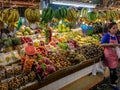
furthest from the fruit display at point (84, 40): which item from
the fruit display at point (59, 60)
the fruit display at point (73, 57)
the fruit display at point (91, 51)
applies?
the fruit display at point (59, 60)

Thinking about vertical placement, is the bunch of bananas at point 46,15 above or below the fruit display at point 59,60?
above

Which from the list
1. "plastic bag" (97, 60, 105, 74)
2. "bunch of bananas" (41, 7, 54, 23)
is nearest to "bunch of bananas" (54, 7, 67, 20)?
"bunch of bananas" (41, 7, 54, 23)

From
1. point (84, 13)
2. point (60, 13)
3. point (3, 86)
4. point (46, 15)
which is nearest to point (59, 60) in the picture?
point (46, 15)

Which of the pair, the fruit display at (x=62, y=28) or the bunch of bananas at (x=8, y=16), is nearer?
the bunch of bananas at (x=8, y=16)

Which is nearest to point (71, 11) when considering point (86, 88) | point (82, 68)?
point (82, 68)

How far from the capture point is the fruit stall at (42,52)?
A: 401cm

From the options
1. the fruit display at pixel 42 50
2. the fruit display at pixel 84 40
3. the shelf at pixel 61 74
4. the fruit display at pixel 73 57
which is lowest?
the shelf at pixel 61 74

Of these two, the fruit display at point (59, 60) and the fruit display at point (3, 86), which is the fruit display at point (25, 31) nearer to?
the fruit display at point (59, 60)

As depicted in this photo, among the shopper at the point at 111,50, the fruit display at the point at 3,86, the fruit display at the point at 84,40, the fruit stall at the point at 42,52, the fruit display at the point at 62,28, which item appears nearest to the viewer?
the fruit display at the point at 3,86

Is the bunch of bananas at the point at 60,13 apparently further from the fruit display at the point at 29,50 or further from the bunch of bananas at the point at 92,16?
the bunch of bananas at the point at 92,16

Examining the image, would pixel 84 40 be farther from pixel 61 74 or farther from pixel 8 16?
pixel 8 16

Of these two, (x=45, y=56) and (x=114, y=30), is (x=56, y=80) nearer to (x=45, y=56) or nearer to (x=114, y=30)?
(x=45, y=56)

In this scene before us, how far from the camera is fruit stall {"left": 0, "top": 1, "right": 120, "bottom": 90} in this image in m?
4.01

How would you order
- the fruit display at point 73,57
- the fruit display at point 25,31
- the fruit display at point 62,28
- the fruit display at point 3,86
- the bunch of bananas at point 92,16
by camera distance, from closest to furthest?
the fruit display at point 3,86 < the fruit display at point 73,57 < the fruit display at point 25,31 < the fruit display at point 62,28 < the bunch of bananas at point 92,16
